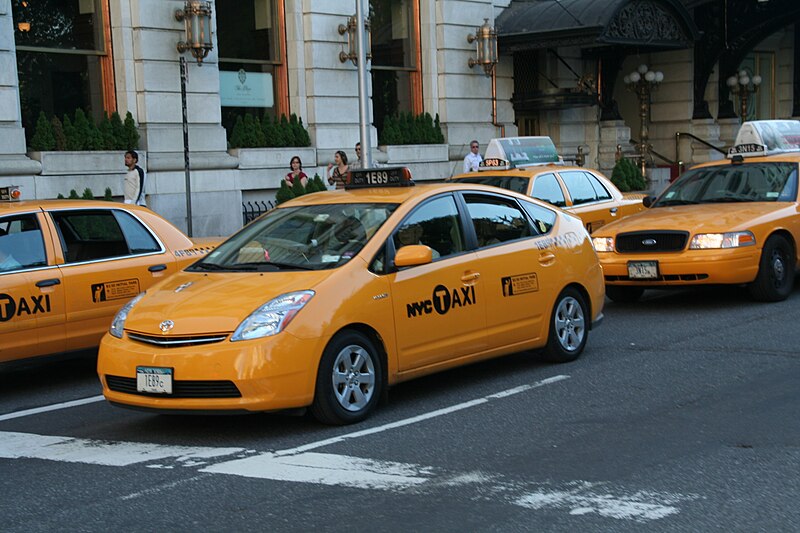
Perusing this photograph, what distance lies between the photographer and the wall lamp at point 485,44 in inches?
1041

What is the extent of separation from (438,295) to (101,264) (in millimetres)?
3228

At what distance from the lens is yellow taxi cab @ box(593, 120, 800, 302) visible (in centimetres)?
1205

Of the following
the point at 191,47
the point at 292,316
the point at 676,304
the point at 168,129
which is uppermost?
the point at 191,47

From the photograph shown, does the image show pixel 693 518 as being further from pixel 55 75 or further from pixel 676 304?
pixel 55 75

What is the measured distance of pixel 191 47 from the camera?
20.6 m

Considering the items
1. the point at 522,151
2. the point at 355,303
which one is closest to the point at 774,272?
the point at 522,151

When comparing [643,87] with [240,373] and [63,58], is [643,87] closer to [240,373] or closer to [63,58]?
[63,58]

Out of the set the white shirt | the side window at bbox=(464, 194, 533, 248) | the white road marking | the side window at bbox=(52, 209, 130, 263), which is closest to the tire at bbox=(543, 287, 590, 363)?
the side window at bbox=(464, 194, 533, 248)

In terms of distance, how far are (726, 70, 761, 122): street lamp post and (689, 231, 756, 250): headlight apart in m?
23.6

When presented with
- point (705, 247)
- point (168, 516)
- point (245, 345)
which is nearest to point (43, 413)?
point (245, 345)

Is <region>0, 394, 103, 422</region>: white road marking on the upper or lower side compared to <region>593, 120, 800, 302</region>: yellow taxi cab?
lower

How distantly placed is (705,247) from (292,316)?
6.34m

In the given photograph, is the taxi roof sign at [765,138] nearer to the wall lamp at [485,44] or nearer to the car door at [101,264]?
the car door at [101,264]

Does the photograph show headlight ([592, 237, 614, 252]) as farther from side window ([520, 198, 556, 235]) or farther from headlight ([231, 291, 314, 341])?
headlight ([231, 291, 314, 341])
